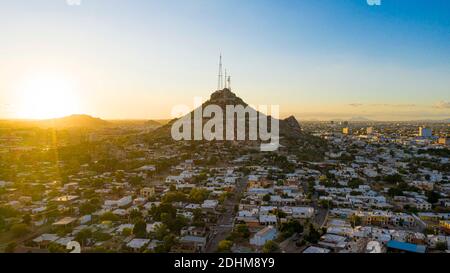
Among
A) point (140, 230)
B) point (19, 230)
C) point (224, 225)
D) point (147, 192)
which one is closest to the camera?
point (140, 230)

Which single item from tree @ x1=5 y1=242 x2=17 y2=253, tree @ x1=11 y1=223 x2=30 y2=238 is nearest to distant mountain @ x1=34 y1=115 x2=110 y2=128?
tree @ x1=11 y1=223 x2=30 y2=238

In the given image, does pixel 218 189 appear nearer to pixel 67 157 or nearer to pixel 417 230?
pixel 417 230

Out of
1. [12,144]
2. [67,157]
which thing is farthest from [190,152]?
[12,144]

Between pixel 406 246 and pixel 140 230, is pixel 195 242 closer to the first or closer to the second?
pixel 140 230

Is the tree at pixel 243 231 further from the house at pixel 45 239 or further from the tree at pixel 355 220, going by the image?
the house at pixel 45 239

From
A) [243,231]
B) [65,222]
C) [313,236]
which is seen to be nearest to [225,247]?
[243,231]

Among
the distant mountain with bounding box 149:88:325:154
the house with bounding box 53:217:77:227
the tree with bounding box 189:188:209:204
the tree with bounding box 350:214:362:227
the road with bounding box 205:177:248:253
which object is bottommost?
the road with bounding box 205:177:248:253

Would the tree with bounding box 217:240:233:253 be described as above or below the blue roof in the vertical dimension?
above
